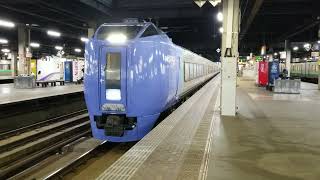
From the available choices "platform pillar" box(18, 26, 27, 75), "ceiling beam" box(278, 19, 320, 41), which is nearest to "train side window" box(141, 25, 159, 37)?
"ceiling beam" box(278, 19, 320, 41)

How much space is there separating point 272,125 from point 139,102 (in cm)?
336

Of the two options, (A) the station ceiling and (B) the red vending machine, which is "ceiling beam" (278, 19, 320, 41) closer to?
(A) the station ceiling

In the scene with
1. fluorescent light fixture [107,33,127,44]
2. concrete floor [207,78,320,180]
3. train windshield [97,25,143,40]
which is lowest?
concrete floor [207,78,320,180]

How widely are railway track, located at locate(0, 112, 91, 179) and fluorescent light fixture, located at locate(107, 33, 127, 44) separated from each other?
3.65 metres

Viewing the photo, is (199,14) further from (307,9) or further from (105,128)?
(105,128)

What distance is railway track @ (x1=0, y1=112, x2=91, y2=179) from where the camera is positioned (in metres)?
9.41

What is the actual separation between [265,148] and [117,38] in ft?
14.6

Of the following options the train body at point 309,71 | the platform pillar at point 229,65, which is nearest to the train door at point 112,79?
the platform pillar at point 229,65

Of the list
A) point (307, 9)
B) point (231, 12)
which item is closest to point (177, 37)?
point (307, 9)

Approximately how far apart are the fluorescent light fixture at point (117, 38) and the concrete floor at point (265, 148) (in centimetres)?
305

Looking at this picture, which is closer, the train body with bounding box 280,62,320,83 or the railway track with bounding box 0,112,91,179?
the railway track with bounding box 0,112,91,179

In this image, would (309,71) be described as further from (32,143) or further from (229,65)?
(32,143)

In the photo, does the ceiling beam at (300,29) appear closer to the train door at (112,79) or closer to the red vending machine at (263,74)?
the red vending machine at (263,74)

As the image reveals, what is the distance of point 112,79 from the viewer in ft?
29.8
